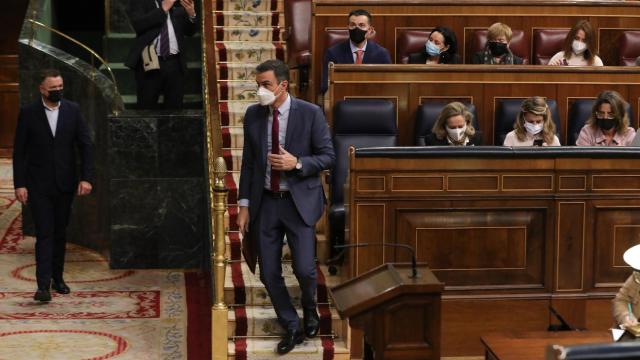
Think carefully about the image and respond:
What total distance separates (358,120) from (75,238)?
9.32 ft

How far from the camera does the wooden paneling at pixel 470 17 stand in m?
7.61

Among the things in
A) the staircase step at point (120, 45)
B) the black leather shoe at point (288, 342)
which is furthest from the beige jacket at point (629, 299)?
the staircase step at point (120, 45)

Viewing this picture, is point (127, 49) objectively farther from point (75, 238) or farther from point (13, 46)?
point (13, 46)

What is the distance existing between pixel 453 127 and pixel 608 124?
81cm

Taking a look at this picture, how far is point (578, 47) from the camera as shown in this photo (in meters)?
7.27

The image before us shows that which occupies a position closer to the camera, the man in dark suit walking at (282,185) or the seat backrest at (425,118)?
the man in dark suit walking at (282,185)

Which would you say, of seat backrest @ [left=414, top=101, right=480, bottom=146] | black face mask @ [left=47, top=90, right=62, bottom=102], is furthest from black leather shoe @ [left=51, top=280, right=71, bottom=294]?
seat backrest @ [left=414, top=101, right=480, bottom=146]

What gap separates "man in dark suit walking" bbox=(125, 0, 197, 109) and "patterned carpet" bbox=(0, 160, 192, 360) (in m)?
A: 1.09

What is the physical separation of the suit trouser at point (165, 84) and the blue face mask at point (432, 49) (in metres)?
1.65

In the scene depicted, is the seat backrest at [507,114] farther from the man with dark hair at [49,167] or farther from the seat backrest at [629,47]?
the man with dark hair at [49,167]

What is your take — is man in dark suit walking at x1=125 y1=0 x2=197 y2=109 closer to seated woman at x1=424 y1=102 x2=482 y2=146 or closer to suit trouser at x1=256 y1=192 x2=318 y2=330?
seated woman at x1=424 y1=102 x2=482 y2=146

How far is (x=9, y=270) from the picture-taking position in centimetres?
761

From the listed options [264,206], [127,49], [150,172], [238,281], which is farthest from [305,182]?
[127,49]

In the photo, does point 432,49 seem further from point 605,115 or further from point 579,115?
point 605,115
